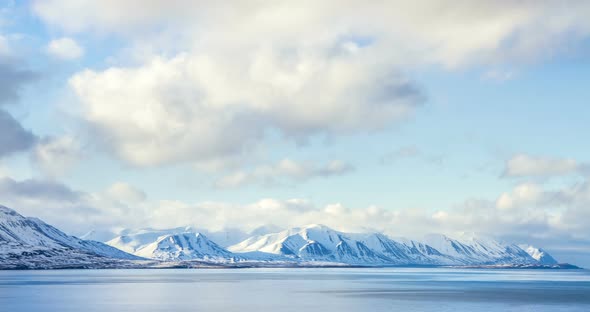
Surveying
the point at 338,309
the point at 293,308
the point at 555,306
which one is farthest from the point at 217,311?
the point at 555,306

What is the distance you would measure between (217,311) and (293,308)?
43.8 ft

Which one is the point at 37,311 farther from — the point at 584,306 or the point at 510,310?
the point at 584,306

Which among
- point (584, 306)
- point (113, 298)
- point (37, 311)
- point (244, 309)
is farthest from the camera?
point (113, 298)

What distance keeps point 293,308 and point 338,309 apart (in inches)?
287

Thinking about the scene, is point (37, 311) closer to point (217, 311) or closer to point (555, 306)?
point (217, 311)

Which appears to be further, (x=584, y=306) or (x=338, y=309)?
(x=584, y=306)

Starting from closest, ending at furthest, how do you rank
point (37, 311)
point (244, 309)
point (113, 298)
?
point (37, 311)
point (244, 309)
point (113, 298)

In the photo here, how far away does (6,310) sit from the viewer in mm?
94812

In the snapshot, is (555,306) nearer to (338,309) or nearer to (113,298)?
(338,309)

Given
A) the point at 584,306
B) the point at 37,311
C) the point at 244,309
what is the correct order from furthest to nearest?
the point at 584,306 → the point at 244,309 → the point at 37,311

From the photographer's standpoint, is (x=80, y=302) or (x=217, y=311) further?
(x=80, y=302)

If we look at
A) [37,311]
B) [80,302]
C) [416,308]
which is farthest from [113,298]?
[416,308]

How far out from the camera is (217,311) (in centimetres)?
9769

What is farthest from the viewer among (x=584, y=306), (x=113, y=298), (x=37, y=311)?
(x=113, y=298)
